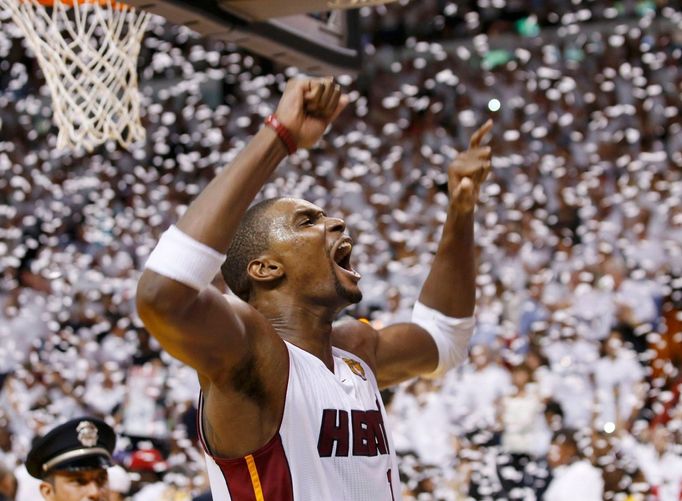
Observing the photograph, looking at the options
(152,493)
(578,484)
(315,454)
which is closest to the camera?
(315,454)

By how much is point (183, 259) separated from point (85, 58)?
9.71 feet

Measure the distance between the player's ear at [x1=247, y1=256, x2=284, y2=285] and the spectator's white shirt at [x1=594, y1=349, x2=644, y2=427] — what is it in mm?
4827

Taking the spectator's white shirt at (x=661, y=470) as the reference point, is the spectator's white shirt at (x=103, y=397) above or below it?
below

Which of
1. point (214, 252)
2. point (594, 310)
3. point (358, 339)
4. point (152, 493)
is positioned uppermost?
point (214, 252)

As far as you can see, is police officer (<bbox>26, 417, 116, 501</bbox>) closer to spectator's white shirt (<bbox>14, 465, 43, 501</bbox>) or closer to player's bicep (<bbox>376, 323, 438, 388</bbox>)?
player's bicep (<bbox>376, 323, 438, 388</bbox>)

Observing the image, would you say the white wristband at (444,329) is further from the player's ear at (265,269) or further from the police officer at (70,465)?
the police officer at (70,465)

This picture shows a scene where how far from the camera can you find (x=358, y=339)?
2.82m

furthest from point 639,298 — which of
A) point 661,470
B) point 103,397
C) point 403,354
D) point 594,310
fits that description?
point 403,354

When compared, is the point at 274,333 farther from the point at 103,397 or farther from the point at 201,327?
the point at 103,397

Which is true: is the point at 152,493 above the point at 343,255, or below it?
below

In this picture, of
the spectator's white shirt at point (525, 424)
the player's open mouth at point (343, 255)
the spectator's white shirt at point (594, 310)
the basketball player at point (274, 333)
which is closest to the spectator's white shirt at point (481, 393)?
the spectator's white shirt at point (525, 424)

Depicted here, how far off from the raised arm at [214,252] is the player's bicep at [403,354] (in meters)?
0.80

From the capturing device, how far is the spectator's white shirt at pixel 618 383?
6.94 metres

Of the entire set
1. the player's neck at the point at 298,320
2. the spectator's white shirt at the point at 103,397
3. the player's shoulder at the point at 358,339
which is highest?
the player's neck at the point at 298,320
